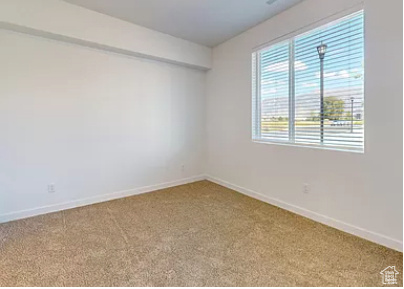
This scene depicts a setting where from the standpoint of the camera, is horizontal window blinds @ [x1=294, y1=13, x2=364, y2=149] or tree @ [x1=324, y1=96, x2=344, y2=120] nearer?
horizontal window blinds @ [x1=294, y1=13, x2=364, y2=149]

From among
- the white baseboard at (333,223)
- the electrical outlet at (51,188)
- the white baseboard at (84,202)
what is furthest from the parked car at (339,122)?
the electrical outlet at (51,188)

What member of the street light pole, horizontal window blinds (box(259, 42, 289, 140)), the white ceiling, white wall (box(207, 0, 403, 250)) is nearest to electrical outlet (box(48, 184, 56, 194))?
the white ceiling

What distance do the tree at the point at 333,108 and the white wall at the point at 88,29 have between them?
2.40 meters

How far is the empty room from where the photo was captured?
6.55ft

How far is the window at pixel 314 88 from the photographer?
7.95 ft

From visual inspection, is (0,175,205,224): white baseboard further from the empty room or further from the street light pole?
the street light pole

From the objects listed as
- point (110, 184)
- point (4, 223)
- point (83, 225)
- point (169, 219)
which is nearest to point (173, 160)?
point (110, 184)

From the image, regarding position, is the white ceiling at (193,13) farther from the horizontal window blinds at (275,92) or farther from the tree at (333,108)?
the tree at (333,108)

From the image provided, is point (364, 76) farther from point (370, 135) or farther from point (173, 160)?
point (173, 160)

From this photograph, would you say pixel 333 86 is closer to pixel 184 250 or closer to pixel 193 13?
pixel 193 13

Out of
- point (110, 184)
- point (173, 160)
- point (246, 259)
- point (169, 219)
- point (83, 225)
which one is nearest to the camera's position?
point (246, 259)

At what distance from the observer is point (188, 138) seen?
448 centimetres

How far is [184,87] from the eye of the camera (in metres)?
4.33

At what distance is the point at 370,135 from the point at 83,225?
323 centimetres
